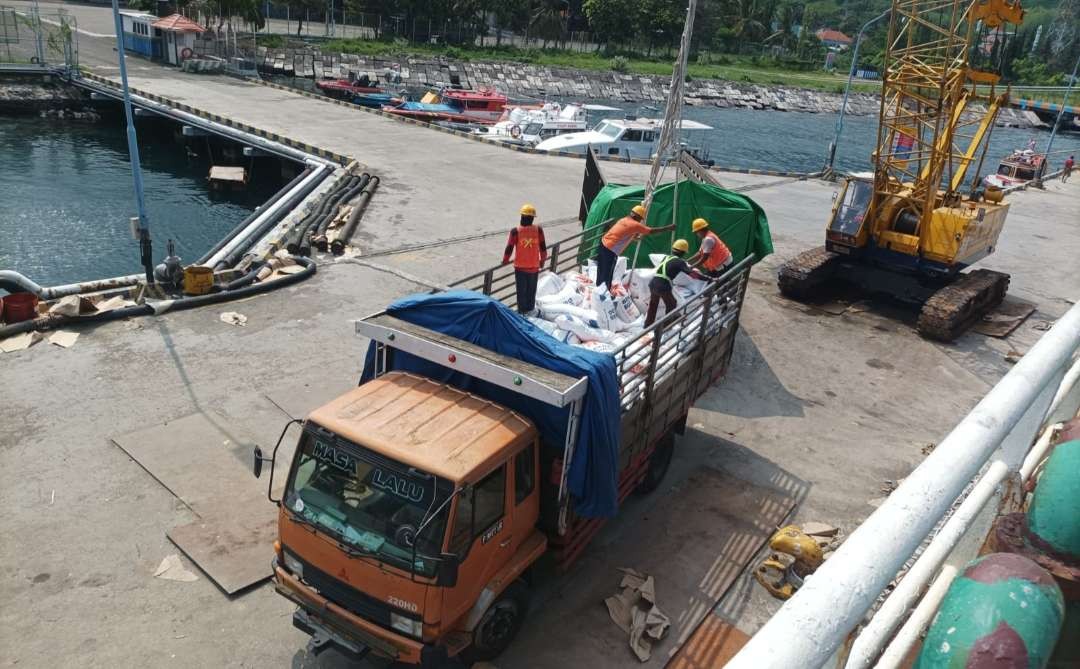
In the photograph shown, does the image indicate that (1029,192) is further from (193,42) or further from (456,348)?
(193,42)

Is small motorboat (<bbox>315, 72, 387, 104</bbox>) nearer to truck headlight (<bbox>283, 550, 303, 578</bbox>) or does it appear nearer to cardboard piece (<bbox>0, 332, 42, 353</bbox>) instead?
cardboard piece (<bbox>0, 332, 42, 353</bbox>)

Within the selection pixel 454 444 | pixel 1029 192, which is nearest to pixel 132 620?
pixel 454 444

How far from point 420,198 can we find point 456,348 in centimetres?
1651

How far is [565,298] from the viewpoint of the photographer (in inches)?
408

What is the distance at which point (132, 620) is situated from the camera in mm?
7184

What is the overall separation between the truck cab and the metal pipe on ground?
1164cm

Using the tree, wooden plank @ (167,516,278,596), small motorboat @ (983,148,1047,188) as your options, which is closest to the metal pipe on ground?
wooden plank @ (167,516,278,596)

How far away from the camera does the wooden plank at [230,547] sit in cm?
777

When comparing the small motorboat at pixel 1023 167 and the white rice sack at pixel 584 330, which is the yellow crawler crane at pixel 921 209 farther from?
the small motorboat at pixel 1023 167

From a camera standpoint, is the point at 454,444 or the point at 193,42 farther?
the point at 193,42

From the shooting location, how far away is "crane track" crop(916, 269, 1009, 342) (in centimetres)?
1547

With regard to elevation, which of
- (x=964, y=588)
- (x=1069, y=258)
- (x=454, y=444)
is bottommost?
(x=1069, y=258)

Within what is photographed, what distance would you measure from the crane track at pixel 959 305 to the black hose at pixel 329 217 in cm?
1310

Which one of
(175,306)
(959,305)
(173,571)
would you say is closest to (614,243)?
(173,571)
